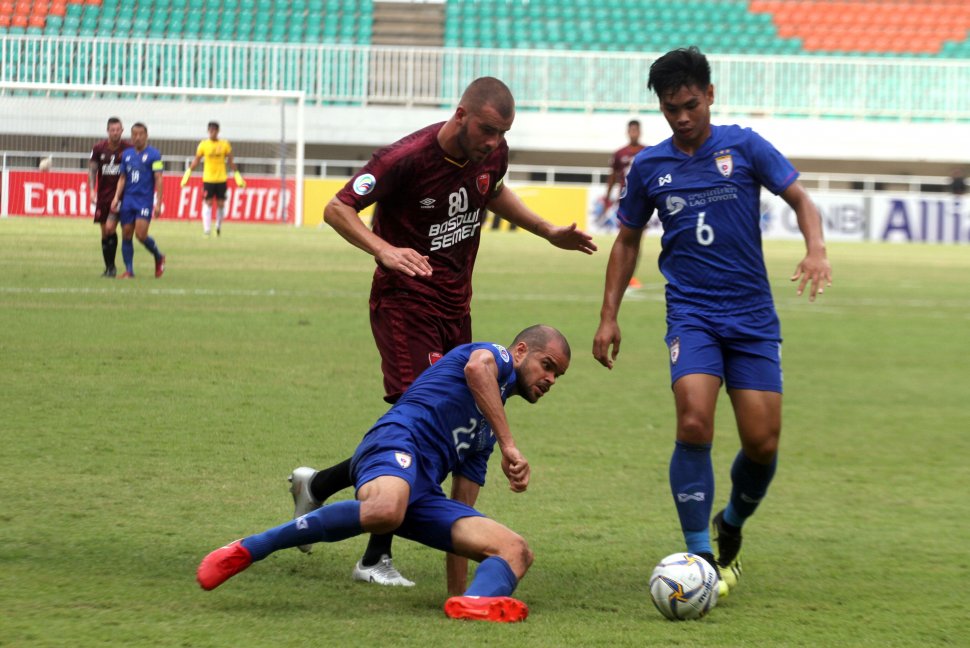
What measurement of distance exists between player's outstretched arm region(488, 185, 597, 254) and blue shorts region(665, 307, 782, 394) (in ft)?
1.80

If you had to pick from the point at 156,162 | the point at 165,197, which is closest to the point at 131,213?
the point at 156,162

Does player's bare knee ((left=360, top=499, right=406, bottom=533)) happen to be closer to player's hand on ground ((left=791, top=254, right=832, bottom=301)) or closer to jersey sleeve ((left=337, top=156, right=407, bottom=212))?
jersey sleeve ((left=337, top=156, right=407, bottom=212))

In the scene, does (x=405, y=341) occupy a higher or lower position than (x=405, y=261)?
lower

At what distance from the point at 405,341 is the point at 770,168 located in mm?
1573

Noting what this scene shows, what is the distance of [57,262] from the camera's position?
20.0m

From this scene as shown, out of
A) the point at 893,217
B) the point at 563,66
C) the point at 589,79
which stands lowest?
the point at 893,217

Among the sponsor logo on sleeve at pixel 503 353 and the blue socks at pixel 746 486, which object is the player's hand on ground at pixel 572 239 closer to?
the sponsor logo on sleeve at pixel 503 353

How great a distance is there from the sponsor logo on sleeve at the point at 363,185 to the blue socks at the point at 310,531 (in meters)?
1.26

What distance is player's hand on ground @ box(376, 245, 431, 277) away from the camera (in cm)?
500

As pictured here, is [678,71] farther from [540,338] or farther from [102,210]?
[102,210]

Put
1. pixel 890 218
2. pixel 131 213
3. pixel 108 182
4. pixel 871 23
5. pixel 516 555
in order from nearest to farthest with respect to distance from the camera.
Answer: pixel 516 555 → pixel 131 213 → pixel 108 182 → pixel 890 218 → pixel 871 23

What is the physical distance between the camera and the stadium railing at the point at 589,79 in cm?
3978

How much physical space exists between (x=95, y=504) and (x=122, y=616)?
1.90m

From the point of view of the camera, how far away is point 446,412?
16.1 feet
